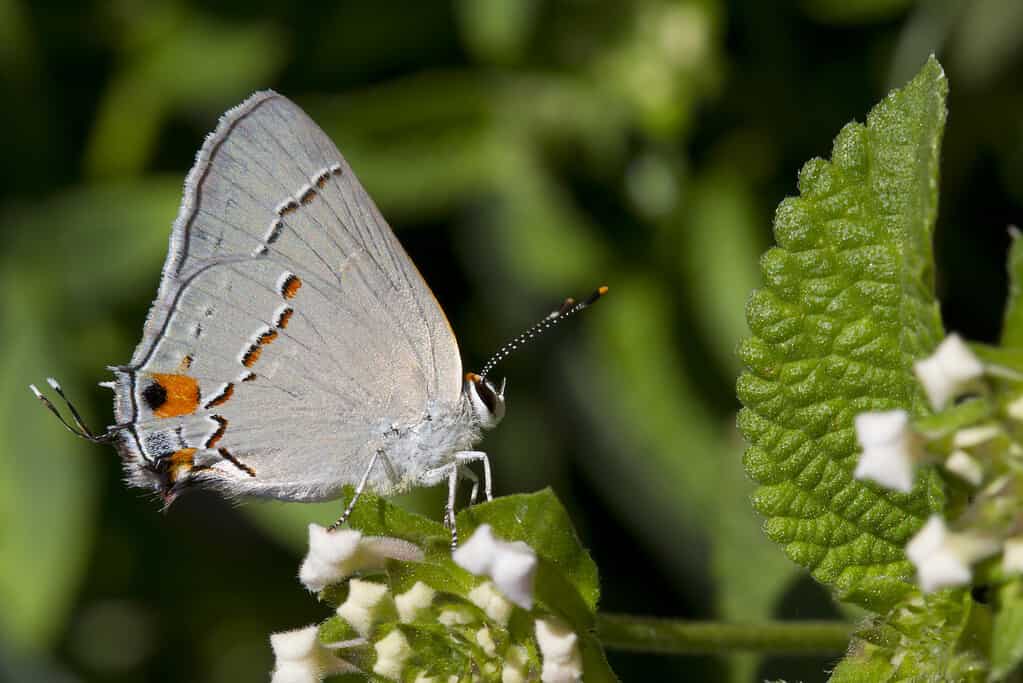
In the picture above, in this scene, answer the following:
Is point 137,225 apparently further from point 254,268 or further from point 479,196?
point 254,268

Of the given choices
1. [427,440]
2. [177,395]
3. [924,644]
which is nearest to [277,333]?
[177,395]

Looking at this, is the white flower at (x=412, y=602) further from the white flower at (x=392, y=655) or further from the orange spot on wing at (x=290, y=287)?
the orange spot on wing at (x=290, y=287)

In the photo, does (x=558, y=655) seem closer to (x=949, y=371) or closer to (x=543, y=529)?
(x=543, y=529)

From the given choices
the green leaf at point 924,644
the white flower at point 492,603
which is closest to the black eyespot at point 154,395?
the white flower at point 492,603

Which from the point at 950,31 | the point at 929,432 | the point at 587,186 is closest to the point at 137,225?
the point at 587,186

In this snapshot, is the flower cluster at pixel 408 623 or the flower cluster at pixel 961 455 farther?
the flower cluster at pixel 408 623

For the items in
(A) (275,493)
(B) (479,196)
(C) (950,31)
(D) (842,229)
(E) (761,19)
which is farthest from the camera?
(B) (479,196)

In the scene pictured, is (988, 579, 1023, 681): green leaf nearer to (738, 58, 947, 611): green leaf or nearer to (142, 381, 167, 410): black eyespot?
(738, 58, 947, 611): green leaf
